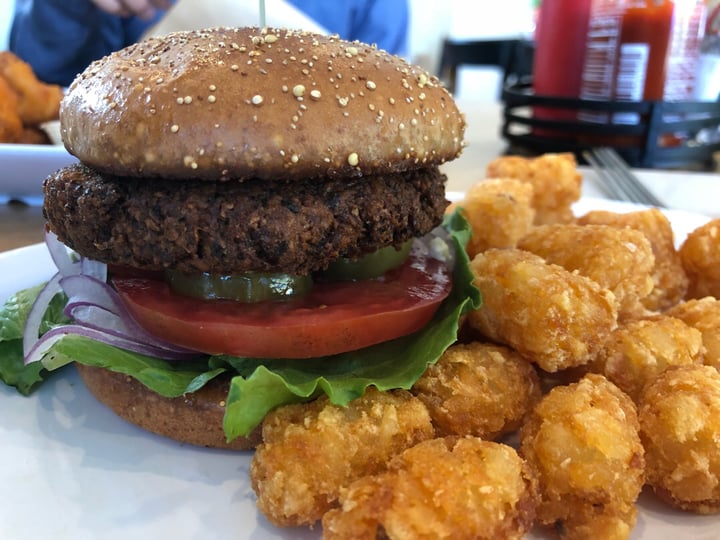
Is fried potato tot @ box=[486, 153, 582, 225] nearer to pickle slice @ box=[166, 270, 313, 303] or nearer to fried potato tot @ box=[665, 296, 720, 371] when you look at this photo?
fried potato tot @ box=[665, 296, 720, 371]

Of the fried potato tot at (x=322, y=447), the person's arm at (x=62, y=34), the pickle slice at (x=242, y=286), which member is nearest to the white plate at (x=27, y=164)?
the pickle slice at (x=242, y=286)

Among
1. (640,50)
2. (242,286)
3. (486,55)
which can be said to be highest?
(640,50)

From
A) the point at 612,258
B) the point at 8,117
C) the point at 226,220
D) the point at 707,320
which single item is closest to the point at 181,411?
the point at 226,220

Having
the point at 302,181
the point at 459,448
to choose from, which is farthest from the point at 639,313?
the point at 302,181

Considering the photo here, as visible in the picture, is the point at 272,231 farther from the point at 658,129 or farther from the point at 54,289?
the point at 658,129

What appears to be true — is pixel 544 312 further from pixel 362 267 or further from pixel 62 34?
pixel 62 34

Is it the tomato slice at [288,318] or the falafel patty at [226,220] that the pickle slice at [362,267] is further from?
the falafel patty at [226,220]
